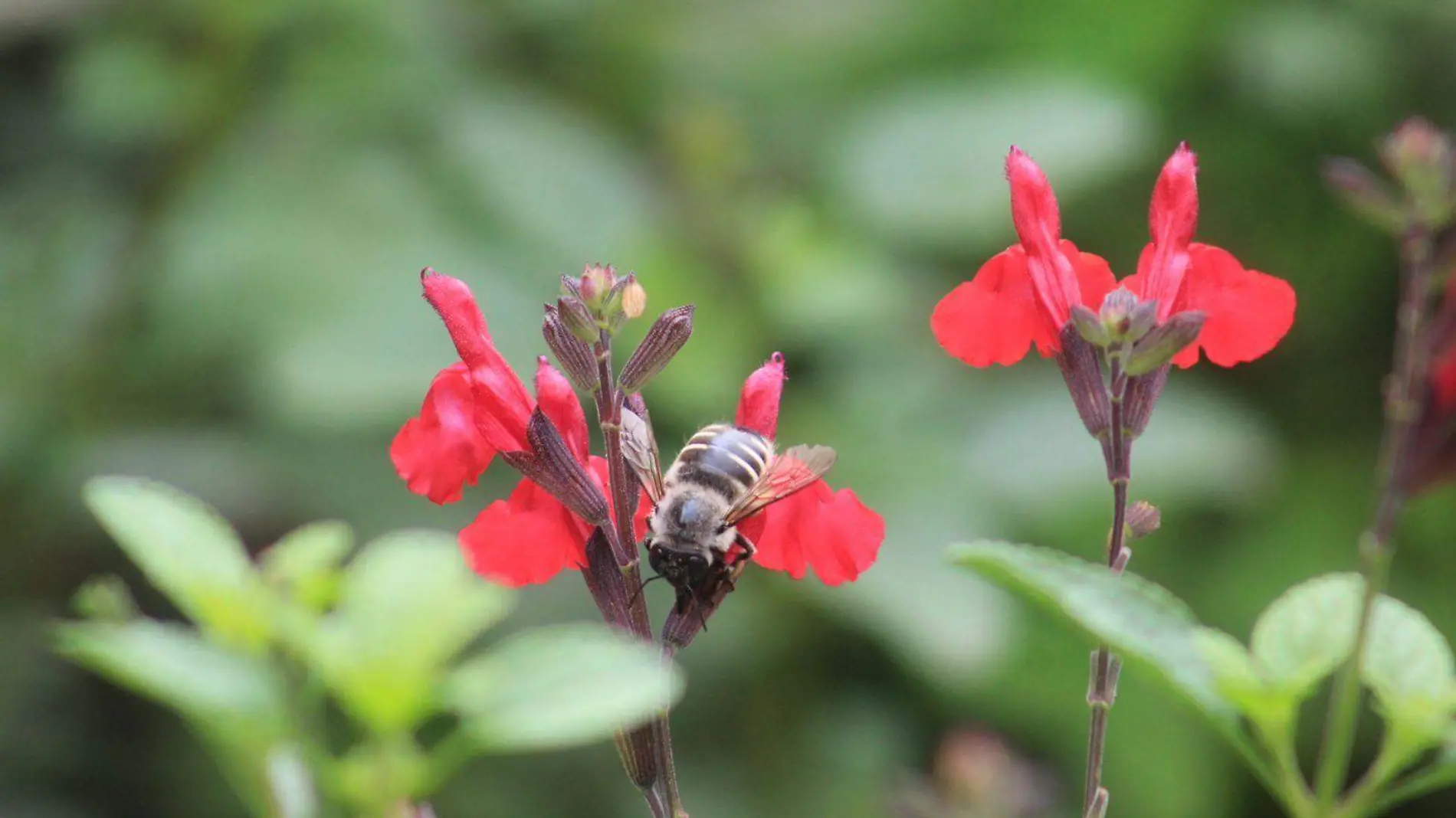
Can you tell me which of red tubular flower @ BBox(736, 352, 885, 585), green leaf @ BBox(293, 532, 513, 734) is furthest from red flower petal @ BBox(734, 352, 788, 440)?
green leaf @ BBox(293, 532, 513, 734)

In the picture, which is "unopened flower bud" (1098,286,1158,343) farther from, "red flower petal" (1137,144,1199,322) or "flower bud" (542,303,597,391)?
"flower bud" (542,303,597,391)

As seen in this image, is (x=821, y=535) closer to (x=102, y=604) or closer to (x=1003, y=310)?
(x=1003, y=310)

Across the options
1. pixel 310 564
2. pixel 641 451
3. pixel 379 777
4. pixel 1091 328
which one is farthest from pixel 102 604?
pixel 1091 328

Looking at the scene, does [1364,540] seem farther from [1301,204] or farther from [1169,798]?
[1301,204]

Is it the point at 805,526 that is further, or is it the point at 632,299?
the point at 805,526

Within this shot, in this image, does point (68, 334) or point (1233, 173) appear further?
point (1233, 173)

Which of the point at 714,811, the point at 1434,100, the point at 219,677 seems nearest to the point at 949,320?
the point at 219,677

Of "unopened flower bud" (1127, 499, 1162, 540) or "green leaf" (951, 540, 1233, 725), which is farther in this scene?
"unopened flower bud" (1127, 499, 1162, 540)
